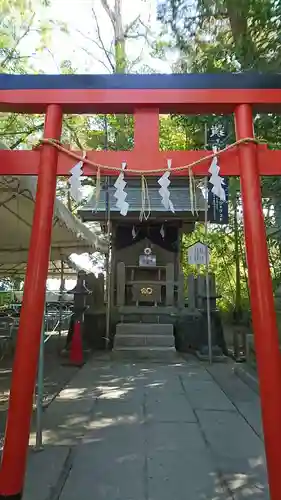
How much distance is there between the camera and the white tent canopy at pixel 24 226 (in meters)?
5.52

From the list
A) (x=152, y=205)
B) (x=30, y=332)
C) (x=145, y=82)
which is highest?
(x=152, y=205)

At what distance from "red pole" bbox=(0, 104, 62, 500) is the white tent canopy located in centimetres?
209

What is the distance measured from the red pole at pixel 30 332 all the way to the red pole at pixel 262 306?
137 cm

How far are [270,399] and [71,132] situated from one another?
656 inches

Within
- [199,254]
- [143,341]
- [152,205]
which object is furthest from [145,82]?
[152,205]

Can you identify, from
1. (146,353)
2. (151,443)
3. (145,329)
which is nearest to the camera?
(151,443)

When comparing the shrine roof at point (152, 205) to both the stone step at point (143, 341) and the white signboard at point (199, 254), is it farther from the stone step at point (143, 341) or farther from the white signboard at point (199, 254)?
the stone step at point (143, 341)

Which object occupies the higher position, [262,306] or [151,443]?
[262,306]

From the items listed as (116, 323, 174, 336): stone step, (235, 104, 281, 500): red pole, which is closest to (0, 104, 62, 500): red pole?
(235, 104, 281, 500): red pole

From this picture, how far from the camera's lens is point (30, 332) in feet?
9.28

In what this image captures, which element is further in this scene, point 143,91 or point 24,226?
point 24,226

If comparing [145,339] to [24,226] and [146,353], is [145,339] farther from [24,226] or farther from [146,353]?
[24,226]

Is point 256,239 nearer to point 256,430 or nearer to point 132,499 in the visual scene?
point 132,499

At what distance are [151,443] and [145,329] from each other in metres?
6.25
